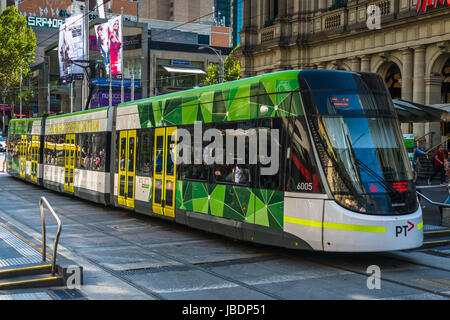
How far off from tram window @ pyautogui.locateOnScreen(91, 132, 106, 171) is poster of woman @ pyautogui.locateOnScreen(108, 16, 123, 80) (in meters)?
22.0

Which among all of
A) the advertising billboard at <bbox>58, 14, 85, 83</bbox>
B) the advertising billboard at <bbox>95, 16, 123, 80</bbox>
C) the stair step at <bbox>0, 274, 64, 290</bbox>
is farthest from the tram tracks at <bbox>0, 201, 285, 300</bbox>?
the advertising billboard at <bbox>58, 14, 85, 83</bbox>

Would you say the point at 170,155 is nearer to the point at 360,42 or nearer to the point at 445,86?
the point at 360,42

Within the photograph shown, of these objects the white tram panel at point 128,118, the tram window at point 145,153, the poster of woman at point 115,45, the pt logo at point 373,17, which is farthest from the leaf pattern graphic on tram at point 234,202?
the poster of woman at point 115,45

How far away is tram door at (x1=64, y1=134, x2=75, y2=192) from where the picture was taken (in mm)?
20953

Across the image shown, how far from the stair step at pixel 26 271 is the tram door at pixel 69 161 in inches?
497

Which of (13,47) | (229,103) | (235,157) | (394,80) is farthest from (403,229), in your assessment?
(13,47)

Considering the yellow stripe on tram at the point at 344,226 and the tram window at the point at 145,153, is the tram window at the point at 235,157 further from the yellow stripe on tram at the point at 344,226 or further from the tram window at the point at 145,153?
the tram window at the point at 145,153

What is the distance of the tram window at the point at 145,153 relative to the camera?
14.8 meters

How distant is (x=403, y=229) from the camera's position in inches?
364

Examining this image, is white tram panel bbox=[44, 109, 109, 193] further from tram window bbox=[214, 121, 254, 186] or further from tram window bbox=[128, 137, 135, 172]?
tram window bbox=[214, 121, 254, 186]

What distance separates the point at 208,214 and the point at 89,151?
852cm

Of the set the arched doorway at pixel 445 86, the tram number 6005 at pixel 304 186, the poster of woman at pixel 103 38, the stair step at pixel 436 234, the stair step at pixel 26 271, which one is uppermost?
the poster of woman at pixel 103 38

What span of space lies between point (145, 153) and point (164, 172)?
140cm
